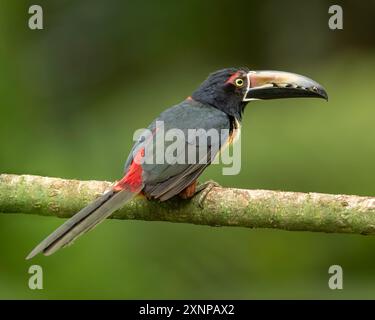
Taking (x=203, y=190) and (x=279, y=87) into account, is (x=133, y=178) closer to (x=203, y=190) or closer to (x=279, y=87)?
(x=203, y=190)

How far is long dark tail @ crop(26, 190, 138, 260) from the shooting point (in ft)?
12.5

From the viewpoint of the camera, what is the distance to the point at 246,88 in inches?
192

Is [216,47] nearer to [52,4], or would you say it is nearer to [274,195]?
[52,4]

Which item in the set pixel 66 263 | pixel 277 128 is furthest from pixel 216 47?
pixel 66 263

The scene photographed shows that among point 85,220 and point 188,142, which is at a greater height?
point 188,142

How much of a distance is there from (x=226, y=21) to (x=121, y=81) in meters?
1.11

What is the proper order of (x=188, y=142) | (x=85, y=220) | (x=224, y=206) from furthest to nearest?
(x=188, y=142) < (x=224, y=206) < (x=85, y=220)

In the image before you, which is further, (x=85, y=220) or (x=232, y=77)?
(x=232, y=77)

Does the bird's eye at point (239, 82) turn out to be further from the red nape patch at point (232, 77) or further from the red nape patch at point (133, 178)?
the red nape patch at point (133, 178)

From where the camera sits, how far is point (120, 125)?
6172mm

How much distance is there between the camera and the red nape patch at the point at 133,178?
13.5ft

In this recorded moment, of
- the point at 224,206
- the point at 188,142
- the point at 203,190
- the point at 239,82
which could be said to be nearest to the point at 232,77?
the point at 239,82

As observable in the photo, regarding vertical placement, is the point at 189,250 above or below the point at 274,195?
below

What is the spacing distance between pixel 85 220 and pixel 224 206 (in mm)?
→ 699
